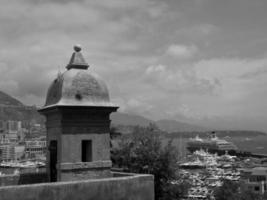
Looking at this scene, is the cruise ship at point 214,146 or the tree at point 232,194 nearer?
the tree at point 232,194

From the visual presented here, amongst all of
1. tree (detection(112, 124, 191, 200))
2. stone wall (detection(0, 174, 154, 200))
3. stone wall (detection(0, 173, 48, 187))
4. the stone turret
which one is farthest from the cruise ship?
stone wall (detection(0, 174, 154, 200))

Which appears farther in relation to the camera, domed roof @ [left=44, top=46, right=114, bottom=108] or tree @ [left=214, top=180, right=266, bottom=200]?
tree @ [left=214, top=180, right=266, bottom=200]

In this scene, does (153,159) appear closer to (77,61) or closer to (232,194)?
(77,61)

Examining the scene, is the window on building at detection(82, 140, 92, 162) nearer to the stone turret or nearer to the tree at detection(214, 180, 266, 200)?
the stone turret

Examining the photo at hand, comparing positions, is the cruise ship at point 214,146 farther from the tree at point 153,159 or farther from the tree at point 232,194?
the tree at point 153,159

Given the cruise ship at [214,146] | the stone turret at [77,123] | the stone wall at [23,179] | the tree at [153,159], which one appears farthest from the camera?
the cruise ship at [214,146]

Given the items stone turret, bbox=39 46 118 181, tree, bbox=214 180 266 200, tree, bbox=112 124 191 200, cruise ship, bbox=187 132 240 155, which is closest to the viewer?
stone turret, bbox=39 46 118 181

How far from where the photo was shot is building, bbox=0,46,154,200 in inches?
392

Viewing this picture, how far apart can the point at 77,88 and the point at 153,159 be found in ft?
36.2

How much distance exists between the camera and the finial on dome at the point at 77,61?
10.9 m

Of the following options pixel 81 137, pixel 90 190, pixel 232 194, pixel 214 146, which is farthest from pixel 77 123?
pixel 214 146

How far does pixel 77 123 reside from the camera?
34.0ft

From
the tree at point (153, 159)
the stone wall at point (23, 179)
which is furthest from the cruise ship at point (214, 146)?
the stone wall at point (23, 179)

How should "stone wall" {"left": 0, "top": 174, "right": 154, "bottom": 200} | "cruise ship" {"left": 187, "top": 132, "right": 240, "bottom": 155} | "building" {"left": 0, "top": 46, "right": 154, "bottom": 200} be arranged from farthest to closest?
"cruise ship" {"left": 187, "top": 132, "right": 240, "bottom": 155}, "building" {"left": 0, "top": 46, "right": 154, "bottom": 200}, "stone wall" {"left": 0, "top": 174, "right": 154, "bottom": 200}
